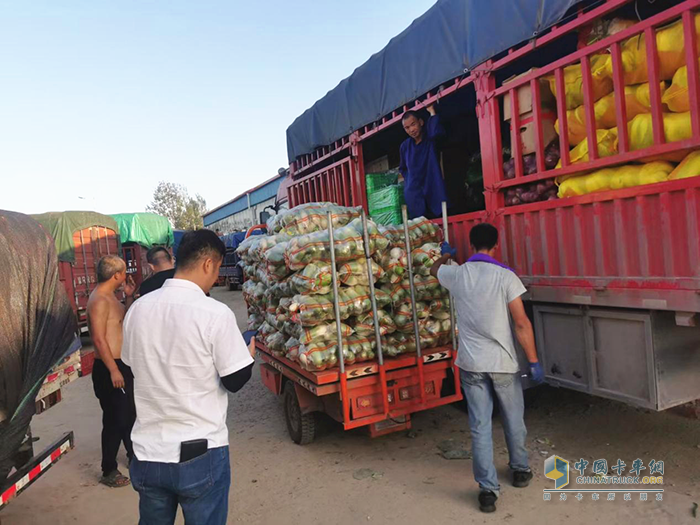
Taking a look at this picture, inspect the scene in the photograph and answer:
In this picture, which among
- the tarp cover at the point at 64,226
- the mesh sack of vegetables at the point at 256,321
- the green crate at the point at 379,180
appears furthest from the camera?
the tarp cover at the point at 64,226

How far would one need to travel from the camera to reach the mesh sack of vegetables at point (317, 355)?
3918 millimetres

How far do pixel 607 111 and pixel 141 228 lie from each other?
48.9ft

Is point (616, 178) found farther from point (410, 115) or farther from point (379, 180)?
point (379, 180)

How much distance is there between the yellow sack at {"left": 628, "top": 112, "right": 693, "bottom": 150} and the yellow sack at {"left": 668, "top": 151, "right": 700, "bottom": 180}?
0.40 feet

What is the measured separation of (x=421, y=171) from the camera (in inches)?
211

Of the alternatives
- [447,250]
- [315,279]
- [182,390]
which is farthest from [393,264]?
[182,390]

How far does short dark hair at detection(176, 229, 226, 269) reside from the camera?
2.08m

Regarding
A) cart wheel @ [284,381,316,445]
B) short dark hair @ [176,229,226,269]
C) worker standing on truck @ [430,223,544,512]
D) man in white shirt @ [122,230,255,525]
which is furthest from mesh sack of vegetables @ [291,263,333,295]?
man in white shirt @ [122,230,255,525]

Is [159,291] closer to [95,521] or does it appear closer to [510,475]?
[95,521]

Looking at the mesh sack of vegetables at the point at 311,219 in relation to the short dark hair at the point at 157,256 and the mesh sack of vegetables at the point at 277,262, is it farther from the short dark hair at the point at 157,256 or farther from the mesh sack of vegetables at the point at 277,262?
the short dark hair at the point at 157,256

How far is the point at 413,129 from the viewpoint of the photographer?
5.17m

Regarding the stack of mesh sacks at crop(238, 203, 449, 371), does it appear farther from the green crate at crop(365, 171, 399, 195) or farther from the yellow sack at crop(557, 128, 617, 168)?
the green crate at crop(365, 171, 399, 195)

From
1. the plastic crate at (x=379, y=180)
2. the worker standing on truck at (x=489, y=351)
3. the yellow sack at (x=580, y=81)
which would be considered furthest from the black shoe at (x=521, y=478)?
the plastic crate at (x=379, y=180)

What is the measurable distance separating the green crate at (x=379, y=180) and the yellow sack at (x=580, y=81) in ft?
9.08
